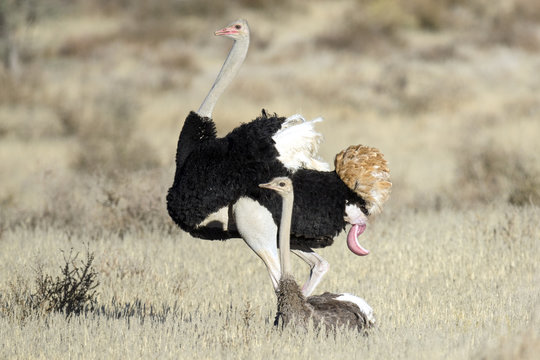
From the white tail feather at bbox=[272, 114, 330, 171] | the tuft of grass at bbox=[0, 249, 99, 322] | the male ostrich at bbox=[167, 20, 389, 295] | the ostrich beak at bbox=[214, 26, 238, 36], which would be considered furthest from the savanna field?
the ostrich beak at bbox=[214, 26, 238, 36]

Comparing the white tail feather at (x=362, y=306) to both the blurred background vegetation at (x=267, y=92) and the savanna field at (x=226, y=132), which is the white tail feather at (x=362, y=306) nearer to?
the savanna field at (x=226, y=132)

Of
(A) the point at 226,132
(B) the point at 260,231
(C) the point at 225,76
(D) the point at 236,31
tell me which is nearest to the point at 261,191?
(B) the point at 260,231

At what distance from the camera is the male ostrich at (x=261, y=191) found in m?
6.30

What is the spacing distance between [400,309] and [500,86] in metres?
16.7

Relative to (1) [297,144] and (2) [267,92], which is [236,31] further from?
(2) [267,92]

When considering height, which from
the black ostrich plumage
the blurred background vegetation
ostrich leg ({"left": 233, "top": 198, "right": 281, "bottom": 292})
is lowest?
ostrich leg ({"left": 233, "top": 198, "right": 281, "bottom": 292})

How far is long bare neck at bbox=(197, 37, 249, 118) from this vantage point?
699 centimetres

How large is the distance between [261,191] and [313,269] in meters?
0.84

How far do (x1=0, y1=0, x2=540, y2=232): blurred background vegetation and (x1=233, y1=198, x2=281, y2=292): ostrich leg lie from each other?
155cm

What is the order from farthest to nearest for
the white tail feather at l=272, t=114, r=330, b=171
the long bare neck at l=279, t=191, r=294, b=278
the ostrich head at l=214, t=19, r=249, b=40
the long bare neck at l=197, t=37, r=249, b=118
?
the ostrich head at l=214, t=19, r=249, b=40 → the long bare neck at l=197, t=37, r=249, b=118 → the white tail feather at l=272, t=114, r=330, b=171 → the long bare neck at l=279, t=191, r=294, b=278

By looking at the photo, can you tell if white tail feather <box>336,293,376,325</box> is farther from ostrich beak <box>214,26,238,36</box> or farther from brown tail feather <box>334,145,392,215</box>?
ostrich beak <box>214,26,238,36</box>

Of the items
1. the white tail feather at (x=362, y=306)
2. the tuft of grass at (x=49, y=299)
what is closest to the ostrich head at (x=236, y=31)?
the tuft of grass at (x=49, y=299)

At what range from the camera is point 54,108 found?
20.2 m

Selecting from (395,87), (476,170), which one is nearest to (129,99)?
(395,87)
